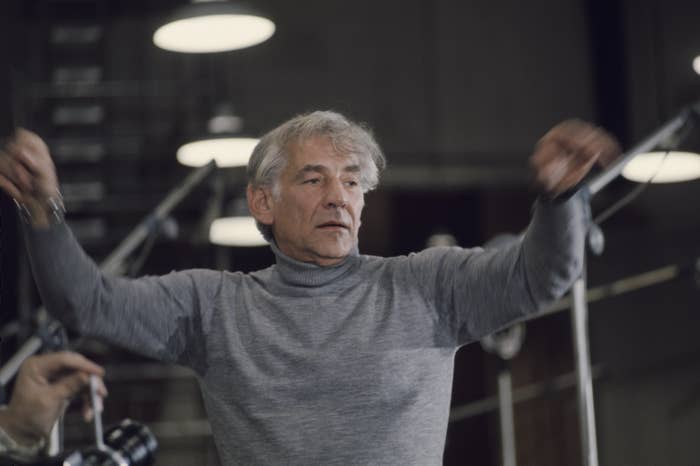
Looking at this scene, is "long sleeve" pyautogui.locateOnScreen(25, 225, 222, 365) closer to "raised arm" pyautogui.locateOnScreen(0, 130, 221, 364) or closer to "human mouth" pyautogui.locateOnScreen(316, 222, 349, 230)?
"raised arm" pyautogui.locateOnScreen(0, 130, 221, 364)

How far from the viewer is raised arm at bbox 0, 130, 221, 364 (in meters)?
1.88

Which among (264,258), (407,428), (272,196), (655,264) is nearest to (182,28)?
(272,196)

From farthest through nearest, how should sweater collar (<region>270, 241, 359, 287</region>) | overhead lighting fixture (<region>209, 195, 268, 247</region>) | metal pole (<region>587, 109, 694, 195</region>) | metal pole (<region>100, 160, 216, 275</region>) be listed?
overhead lighting fixture (<region>209, 195, 268, 247</region>)
metal pole (<region>100, 160, 216, 275</region>)
metal pole (<region>587, 109, 694, 195</region>)
sweater collar (<region>270, 241, 359, 287</region>)

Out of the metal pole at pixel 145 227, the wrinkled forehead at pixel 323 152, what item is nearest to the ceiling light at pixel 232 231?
the metal pole at pixel 145 227

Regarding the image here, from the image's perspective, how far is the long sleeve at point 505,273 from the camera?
196 centimetres

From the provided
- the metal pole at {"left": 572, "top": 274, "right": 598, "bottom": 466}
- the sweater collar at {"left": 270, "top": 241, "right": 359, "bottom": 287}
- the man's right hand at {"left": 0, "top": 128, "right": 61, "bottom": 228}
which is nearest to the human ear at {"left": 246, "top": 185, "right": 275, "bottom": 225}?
the sweater collar at {"left": 270, "top": 241, "right": 359, "bottom": 287}

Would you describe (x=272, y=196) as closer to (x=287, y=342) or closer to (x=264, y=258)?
(x=287, y=342)

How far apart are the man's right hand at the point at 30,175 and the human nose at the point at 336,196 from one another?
0.56m

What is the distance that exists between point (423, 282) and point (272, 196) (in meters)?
0.38

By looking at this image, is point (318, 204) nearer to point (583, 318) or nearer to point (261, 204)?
point (261, 204)

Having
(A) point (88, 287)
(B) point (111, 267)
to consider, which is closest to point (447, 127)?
Answer: (B) point (111, 267)

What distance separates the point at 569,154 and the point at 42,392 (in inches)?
34.7

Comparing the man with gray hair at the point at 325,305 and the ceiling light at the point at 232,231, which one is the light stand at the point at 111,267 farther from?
the ceiling light at the point at 232,231

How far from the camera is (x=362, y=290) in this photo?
7.28 ft
